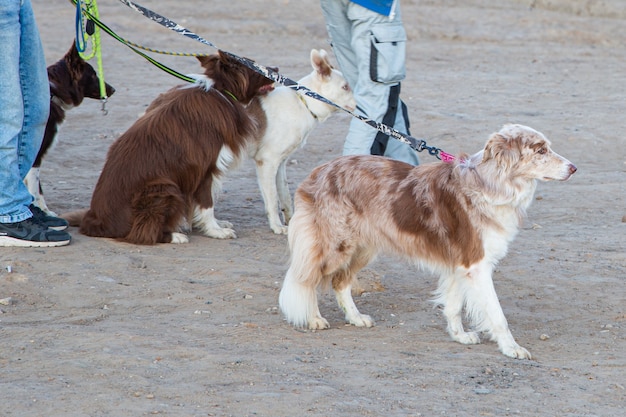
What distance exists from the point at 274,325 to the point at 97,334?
94 centimetres

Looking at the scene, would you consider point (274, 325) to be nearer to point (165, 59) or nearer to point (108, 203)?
point (108, 203)

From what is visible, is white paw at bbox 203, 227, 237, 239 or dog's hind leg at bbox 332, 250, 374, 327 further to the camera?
white paw at bbox 203, 227, 237, 239

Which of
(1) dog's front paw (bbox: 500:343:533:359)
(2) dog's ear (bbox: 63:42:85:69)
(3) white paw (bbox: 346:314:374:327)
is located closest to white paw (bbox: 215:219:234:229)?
(2) dog's ear (bbox: 63:42:85:69)

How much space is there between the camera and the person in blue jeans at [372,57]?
272 inches

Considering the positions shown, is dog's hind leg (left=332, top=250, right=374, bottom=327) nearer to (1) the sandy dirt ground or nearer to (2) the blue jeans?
(1) the sandy dirt ground

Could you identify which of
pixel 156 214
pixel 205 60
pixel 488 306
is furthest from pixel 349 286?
pixel 205 60

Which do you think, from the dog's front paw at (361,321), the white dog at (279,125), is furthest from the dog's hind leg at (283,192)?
the dog's front paw at (361,321)

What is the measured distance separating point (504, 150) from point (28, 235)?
2.97 m

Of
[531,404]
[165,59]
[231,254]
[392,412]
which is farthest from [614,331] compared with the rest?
[165,59]

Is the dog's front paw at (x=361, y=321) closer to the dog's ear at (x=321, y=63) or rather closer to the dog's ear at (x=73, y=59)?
the dog's ear at (x=321, y=63)

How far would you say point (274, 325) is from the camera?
5160 mm

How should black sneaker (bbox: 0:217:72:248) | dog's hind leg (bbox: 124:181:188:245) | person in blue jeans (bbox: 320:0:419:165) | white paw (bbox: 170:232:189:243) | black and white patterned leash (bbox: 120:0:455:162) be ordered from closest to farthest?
black and white patterned leash (bbox: 120:0:455:162) → black sneaker (bbox: 0:217:72:248) → dog's hind leg (bbox: 124:181:188:245) → white paw (bbox: 170:232:189:243) → person in blue jeans (bbox: 320:0:419:165)

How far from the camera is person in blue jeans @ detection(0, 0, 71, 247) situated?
18.3 feet

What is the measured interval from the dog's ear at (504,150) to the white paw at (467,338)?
3.02 ft
